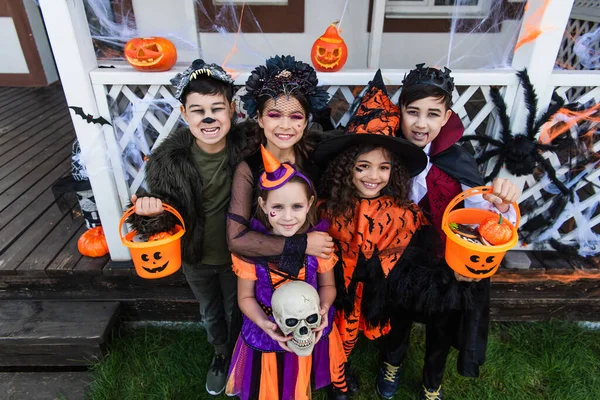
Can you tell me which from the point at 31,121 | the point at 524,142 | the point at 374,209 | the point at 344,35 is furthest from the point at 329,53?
the point at 31,121

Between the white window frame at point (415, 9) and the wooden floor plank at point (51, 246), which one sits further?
the white window frame at point (415, 9)

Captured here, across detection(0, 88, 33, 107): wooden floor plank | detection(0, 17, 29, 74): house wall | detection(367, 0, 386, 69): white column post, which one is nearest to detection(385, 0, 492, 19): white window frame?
detection(367, 0, 386, 69): white column post

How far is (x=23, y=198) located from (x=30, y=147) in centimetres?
133

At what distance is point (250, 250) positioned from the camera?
1.74m

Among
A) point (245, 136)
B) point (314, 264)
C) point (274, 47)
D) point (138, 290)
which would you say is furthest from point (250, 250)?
point (274, 47)

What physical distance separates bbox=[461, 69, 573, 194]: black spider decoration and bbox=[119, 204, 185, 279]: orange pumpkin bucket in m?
1.67

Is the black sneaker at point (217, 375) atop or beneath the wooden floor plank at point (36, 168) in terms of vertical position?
beneath

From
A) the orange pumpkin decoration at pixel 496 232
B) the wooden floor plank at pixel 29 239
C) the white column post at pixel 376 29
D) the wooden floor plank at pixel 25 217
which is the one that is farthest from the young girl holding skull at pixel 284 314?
the white column post at pixel 376 29

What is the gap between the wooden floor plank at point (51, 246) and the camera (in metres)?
2.66

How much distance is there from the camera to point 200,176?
1.93 m

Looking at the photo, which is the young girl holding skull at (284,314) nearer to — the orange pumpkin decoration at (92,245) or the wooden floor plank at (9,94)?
the orange pumpkin decoration at (92,245)

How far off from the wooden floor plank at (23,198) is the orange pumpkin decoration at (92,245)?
0.85 metres

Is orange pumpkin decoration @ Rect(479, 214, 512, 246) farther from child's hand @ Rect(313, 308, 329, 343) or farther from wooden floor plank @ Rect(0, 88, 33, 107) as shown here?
wooden floor plank @ Rect(0, 88, 33, 107)

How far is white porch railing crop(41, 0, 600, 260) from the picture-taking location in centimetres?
202
